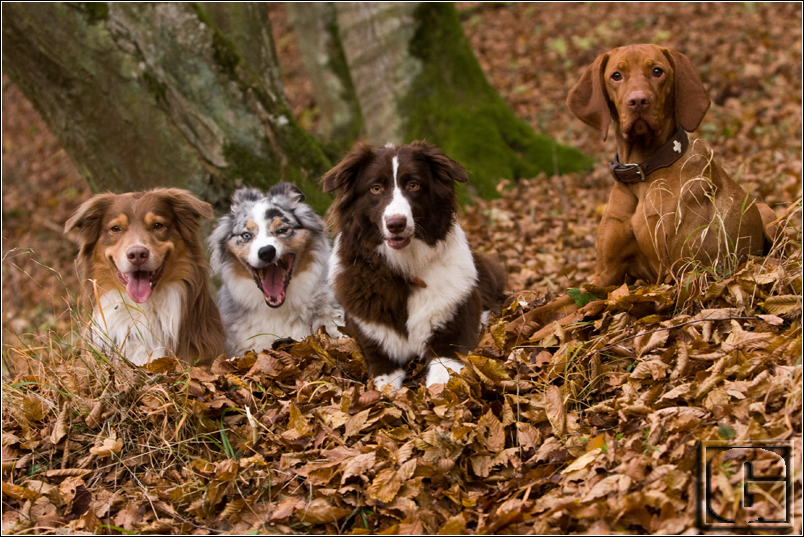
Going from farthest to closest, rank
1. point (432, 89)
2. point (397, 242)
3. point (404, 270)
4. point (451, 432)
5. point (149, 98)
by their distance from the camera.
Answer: point (432, 89) < point (149, 98) < point (404, 270) < point (397, 242) < point (451, 432)

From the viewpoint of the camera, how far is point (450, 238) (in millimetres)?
4711

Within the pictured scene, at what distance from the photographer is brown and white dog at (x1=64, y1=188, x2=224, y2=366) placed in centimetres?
469

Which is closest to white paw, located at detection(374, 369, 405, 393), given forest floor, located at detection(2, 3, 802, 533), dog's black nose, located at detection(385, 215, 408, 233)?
forest floor, located at detection(2, 3, 802, 533)

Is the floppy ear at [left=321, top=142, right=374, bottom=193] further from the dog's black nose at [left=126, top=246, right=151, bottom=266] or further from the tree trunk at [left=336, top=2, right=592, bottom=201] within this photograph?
the tree trunk at [left=336, top=2, right=592, bottom=201]

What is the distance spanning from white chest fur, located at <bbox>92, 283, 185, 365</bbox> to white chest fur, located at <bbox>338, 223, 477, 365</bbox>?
4.60ft

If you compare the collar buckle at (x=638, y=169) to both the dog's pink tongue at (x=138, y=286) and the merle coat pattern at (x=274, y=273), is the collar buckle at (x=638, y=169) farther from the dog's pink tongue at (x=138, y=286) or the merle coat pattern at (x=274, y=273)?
the dog's pink tongue at (x=138, y=286)

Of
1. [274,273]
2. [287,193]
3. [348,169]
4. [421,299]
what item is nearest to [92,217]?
[274,273]

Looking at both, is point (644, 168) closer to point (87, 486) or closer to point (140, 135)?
point (87, 486)

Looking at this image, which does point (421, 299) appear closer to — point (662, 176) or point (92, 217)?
point (662, 176)

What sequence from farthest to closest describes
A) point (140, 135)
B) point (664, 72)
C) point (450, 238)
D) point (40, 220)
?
1. point (40, 220)
2. point (140, 135)
3. point (450, 238)
4. point (664, 72)

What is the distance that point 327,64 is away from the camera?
14.3 metres

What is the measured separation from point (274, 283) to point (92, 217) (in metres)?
1.40

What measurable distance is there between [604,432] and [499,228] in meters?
4.35

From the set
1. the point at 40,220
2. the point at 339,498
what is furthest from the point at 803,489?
the point at 40,220
